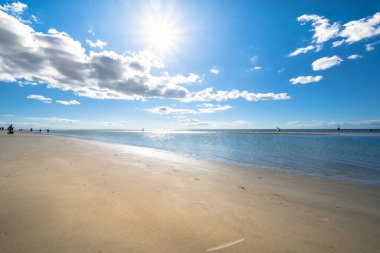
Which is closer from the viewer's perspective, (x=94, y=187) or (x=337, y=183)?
(x=94, y=187)

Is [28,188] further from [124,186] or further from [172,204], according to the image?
[172,204]

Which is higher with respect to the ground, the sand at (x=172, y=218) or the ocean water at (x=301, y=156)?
the sand at (x=172, y=218)

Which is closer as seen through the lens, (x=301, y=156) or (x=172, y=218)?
(x=172, y=218)

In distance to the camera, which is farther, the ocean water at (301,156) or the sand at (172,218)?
the ocean water at (301,156)

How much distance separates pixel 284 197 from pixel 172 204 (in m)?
4.13

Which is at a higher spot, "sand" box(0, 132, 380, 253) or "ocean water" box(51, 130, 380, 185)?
"sand" box(0, 132, 380, 253)

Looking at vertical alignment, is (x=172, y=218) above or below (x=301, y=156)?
above

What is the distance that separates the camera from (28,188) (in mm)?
5844

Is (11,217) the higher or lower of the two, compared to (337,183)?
higher

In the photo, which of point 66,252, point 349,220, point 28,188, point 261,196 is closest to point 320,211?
point 349,220

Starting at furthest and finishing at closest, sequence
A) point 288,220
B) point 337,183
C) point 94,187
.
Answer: point 337,183 → point 94,187 → point 288,220

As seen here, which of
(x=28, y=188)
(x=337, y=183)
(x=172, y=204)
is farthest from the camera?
(x=337, y=183)

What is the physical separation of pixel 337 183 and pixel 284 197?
5.07 m

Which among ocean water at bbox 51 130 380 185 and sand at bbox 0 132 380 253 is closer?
sand at bbox 0 132 380 253
